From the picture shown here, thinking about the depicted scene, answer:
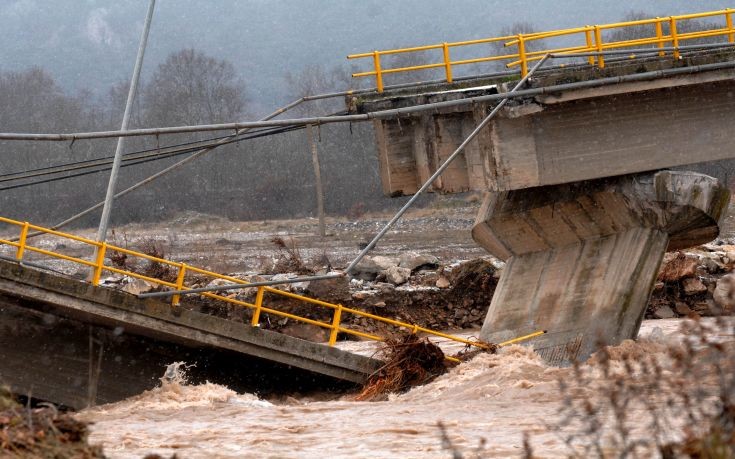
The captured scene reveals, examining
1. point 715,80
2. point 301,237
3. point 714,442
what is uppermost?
point 715,80

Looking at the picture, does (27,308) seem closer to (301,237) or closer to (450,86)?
(450,86)

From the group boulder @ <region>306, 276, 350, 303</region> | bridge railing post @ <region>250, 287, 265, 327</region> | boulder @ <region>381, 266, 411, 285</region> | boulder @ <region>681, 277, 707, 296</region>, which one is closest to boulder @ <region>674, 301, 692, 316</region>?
boulder @ <region>681, 277, 707, 296</region>

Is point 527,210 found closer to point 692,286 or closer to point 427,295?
point 427,295

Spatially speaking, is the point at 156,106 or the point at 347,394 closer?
the point at 347,394

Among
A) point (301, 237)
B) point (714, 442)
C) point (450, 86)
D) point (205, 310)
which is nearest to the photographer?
point (714, 442)

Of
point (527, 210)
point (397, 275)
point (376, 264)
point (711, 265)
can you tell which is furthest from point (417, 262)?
point (527, 210)

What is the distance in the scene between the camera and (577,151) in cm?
1773

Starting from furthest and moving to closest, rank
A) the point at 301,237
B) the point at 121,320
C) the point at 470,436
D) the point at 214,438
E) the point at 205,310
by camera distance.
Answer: the point at 301,237, the point at 205,310, the point at 121,320, the point at 214,438, the point at 470,436

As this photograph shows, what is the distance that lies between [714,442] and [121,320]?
37.2 ft

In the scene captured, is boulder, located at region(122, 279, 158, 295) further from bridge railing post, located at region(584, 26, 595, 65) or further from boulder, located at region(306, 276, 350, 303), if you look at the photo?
bridge railing post, located at region(584, 26, 595, 65)

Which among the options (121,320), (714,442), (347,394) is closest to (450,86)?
(347,394)

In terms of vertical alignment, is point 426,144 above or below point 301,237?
above

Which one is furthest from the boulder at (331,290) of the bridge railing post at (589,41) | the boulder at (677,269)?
the bridge railing post at (589,41)

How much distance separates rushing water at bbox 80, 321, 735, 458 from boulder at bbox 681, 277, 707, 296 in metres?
8.99
